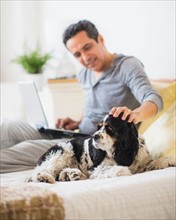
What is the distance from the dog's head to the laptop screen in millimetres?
886

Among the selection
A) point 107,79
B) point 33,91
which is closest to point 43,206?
point 107,79

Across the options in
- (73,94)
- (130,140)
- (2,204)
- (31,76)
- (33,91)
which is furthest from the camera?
(31,76)

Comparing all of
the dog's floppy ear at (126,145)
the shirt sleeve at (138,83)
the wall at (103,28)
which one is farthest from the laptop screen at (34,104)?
the dog's floppy ear at (126,145)

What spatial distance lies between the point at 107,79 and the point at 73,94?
1022mm

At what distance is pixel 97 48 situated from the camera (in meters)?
1.96

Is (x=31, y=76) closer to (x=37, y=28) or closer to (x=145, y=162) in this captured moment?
(x=37, y=28)

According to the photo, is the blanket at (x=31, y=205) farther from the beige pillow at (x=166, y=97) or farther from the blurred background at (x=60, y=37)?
the blurred background at (x=60, y=37)

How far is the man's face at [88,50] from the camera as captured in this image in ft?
6.33

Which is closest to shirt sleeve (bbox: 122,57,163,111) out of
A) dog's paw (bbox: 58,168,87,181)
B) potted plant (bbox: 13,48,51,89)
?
dog's paw (bbox: 58,168,87,181)

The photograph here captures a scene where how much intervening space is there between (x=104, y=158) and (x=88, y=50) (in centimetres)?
72

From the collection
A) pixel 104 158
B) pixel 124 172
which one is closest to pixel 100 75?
pixel 104 158

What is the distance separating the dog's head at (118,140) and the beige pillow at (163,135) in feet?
0.62

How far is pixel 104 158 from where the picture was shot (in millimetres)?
1374

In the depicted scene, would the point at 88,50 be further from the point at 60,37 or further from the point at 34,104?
the point at 60,37
